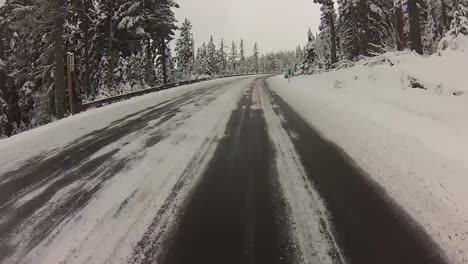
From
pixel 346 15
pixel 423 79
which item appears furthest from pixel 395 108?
pixel 346 15

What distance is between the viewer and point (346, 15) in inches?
1423

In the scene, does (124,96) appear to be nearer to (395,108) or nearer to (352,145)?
(395,108)

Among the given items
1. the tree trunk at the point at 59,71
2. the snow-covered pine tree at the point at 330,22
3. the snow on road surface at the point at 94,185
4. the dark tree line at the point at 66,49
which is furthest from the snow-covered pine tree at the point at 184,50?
the snow on road surface at the point at 94,185

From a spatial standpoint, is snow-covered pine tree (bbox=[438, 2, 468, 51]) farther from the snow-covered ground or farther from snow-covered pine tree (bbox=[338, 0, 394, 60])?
snow-covered pine tree (bbox=[338, 0, 394, 60])

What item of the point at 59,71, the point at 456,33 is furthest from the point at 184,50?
the point at 456,33

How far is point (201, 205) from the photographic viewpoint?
490cm

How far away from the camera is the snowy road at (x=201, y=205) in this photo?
3809 millimetres

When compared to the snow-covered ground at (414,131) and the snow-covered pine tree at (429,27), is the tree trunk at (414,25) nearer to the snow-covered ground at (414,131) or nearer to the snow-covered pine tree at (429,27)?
the snow-covered ground at (414,131)

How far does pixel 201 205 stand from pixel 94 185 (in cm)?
191

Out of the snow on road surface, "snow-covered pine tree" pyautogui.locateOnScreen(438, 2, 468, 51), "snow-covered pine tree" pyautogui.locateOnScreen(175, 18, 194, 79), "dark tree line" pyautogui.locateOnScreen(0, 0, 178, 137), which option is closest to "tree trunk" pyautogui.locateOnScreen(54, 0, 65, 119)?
"dark tree line" pyautogui.locateOnScreen(0, 0, 178, 137)

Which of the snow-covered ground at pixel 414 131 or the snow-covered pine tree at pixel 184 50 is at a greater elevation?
the snow-covered pine tree at pixel 184 50

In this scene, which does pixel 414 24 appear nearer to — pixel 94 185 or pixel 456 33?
pixel 456 33

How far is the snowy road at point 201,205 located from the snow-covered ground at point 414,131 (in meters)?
0.29

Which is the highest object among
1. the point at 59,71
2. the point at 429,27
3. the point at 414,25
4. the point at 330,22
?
the point at 330,22
